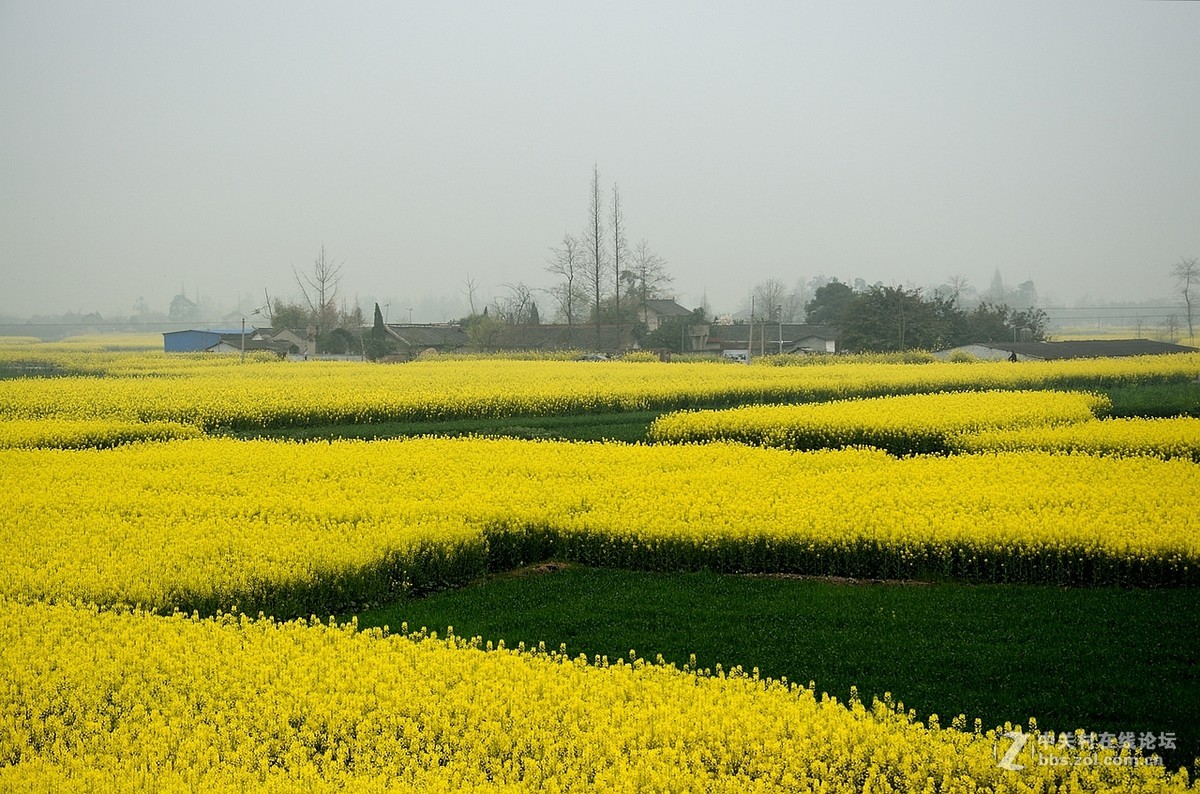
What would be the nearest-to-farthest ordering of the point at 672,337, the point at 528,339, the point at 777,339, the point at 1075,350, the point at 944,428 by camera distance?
the point at 944,428 → the point at 1075,350 → the point at 672,337 → the point at 777,339 → the point at 528,339

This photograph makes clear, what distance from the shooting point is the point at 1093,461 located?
1802 cm

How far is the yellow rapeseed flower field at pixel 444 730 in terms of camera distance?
20.1ft

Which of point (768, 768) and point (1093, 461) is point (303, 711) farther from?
point (1093, 461)

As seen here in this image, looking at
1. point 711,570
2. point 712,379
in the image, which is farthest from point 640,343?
point 711,570

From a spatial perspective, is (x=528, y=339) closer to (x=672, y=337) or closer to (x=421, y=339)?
(x=421, y=339)

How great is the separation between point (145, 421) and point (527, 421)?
9825 millimetres

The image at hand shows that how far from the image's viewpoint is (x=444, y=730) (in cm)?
683

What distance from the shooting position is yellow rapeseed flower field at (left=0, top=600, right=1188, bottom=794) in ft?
20.1

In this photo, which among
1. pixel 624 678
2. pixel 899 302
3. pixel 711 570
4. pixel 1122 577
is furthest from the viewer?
pixel 899 302

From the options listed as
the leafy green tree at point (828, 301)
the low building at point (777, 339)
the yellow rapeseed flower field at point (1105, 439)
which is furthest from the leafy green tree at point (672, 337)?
the yellow rapeseed flower field at point (1105, 439)

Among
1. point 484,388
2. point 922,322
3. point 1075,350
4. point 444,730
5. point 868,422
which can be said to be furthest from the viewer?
point 922,322

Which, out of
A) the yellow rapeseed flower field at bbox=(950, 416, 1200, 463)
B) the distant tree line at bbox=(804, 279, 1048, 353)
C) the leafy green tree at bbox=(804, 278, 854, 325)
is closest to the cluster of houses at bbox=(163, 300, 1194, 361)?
the distant tree line at bbox=(804, 279, 1048, 353)

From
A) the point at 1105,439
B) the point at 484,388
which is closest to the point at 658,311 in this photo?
the point at 484,388

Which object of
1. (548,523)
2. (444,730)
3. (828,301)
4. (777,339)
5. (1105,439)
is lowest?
(444,730)
